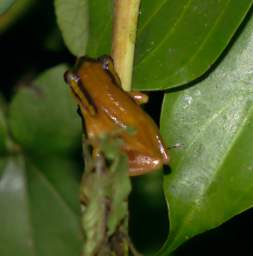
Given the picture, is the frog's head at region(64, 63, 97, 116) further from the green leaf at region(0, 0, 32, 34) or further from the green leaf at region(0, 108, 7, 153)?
the green leaf at region(0, 108, 7, 153)

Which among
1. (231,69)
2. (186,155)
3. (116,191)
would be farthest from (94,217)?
(231,69)

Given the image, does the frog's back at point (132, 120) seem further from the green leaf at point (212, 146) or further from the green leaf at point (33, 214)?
the green leaf at point (33, 214)

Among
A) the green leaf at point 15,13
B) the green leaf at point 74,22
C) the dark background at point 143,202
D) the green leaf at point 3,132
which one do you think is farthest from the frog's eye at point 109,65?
the green leaf at point 3,132

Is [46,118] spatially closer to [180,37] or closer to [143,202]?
[143,202]

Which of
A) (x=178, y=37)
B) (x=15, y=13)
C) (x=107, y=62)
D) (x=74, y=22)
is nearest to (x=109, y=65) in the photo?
(x=107, y=62)

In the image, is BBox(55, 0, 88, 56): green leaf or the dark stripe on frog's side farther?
BBox(55, 0, 88, 56): green leaf

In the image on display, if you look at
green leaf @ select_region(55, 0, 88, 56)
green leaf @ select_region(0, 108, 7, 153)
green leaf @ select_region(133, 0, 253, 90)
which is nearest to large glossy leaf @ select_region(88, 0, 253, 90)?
green leaf @ select_region(133, 0, 253, 90)
